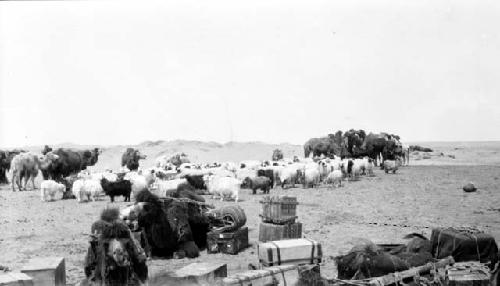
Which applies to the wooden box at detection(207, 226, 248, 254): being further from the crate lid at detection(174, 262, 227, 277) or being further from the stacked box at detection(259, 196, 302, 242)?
the crate lid at detection(174, 262, 227, 277)

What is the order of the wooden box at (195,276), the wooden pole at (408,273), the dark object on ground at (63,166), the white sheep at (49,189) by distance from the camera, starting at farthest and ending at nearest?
the dark object on ground at (63,166) → the white sheep at (49,189) → the wooden box at (195,276) → the wooden pole at (408,273)

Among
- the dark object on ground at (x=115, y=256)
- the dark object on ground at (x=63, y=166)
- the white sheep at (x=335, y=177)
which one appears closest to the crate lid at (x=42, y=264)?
the dark object on ground at (x=115, y=256)

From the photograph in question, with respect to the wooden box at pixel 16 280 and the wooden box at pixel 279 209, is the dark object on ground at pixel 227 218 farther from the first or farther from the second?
the wooden box at pixel 16 280

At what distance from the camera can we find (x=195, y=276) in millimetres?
7527

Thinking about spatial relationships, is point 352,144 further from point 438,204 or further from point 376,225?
point 376,225

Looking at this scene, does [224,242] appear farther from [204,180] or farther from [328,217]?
[204,180]

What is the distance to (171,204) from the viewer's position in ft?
37.2

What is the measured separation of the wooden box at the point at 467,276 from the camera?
24.6 feet

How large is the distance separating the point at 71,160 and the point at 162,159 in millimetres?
10761

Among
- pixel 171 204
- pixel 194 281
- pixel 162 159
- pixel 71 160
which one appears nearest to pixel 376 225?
pixel 171 204

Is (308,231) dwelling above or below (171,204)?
below

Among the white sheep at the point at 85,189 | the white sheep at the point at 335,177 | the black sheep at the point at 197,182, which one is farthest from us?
the white sheep at the point at 335,177

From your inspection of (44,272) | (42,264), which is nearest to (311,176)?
(42,264)

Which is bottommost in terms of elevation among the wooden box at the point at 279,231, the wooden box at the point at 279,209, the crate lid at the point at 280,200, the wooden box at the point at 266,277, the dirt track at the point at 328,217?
the dirt track at the point at 328,217
